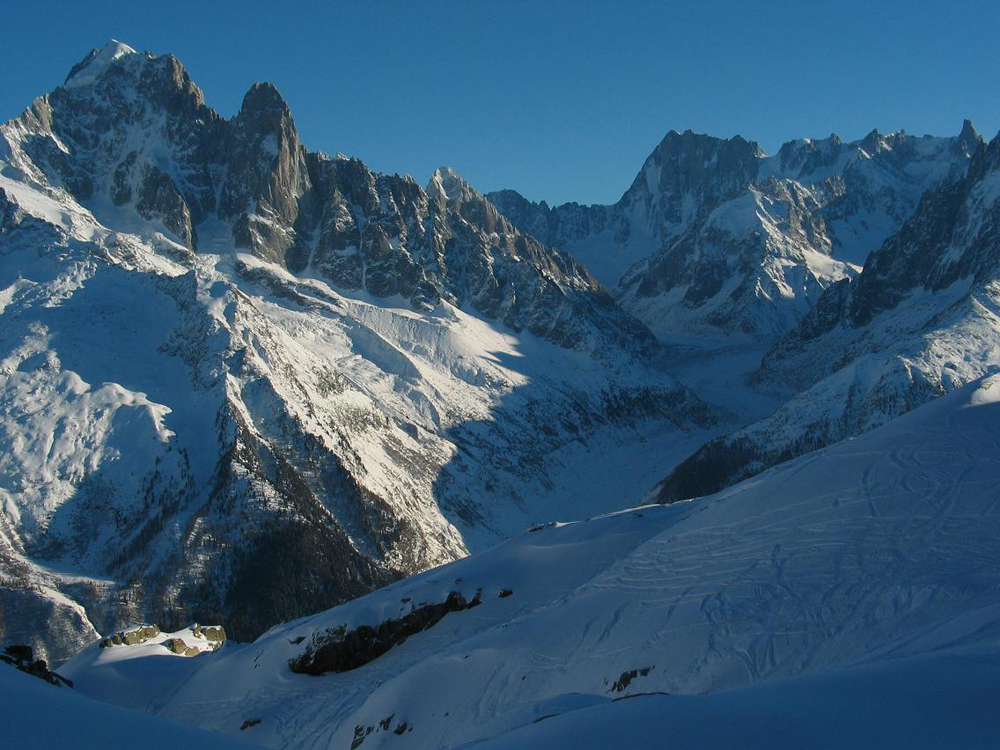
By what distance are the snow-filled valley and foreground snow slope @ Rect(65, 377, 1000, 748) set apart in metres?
0.17

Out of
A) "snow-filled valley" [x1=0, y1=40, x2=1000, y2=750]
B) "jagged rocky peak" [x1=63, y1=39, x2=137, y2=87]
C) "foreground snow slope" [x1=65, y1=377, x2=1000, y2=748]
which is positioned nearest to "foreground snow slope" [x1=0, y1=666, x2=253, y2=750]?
"snow-filled valley" [x1=0, y1=40, x2=1000, y2=750]

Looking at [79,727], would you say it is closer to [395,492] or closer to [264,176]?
[395,492]

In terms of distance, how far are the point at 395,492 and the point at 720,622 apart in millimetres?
80822

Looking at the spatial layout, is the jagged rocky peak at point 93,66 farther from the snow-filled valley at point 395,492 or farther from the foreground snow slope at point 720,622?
the foreground snow slope at point 720,622

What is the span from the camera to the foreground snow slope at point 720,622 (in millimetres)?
18500

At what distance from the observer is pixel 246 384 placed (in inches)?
4168

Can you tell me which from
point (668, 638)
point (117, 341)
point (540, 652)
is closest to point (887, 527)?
point (668, 638)

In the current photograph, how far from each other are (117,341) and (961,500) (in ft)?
330

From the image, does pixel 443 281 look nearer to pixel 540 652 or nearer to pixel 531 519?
pixel 531 519

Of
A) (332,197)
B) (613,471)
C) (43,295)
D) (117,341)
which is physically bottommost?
(613,471)

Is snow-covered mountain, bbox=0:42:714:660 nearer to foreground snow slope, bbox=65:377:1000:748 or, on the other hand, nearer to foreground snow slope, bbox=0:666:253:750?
foreground snow slope, bbox=65:377:1000:748

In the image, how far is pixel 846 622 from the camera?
28.8 metres

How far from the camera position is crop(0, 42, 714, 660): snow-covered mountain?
291ft

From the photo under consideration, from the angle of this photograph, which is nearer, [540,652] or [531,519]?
[540,652]
